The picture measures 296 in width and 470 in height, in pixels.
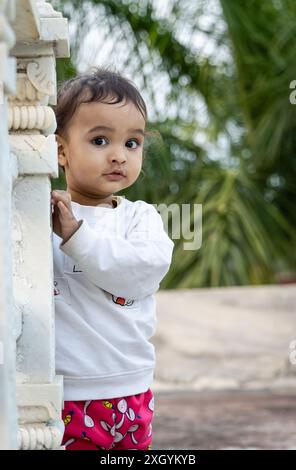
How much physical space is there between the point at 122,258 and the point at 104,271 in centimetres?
4

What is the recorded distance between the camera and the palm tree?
610cm

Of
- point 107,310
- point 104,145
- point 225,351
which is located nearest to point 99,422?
point 107,310

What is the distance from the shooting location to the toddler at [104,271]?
183cm

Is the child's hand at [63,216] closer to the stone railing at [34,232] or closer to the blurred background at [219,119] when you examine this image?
the stone railing at [34,232]

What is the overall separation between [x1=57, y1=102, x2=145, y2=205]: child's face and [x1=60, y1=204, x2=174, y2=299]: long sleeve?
0.32 feet

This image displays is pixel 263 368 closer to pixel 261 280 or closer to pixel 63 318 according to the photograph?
pixel 261 280

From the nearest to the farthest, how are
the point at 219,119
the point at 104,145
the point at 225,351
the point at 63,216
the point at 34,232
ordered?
the point at 34,232 → the point at 63,216 → the point at 104,145 → the point at 225,351 → the point at 219,119

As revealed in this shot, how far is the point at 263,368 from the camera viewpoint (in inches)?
172

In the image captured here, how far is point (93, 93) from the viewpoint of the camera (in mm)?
1960

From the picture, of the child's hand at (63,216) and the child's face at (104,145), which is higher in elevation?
the child's face at (104,145)

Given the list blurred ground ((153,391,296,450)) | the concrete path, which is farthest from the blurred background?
blurred ground ((153,391,296,450))

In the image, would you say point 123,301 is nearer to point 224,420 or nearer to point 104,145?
point 104,145

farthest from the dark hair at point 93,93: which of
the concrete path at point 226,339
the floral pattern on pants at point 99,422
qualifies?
the concrete path at point 226,339

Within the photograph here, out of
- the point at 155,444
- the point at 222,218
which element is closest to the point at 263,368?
the point at 155,444
